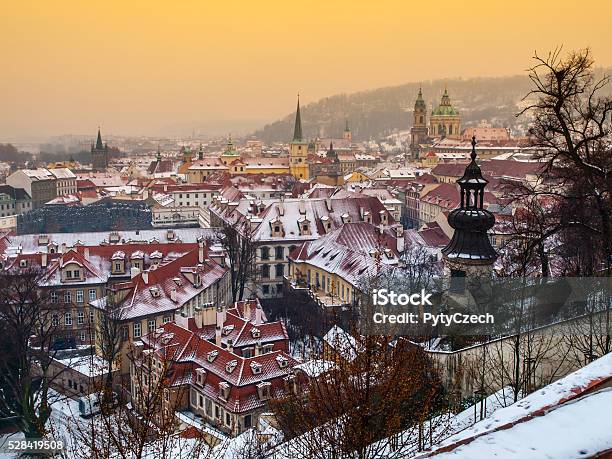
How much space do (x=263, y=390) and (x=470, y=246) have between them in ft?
30.5

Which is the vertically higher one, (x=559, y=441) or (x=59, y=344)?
(x=559, y=441)

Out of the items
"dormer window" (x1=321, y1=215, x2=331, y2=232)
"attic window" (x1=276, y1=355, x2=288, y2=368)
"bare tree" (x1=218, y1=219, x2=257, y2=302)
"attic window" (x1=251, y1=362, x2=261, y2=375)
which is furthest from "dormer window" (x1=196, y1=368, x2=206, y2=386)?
"dormer window" (x1=321, y1=215, x2=331, y2=232)

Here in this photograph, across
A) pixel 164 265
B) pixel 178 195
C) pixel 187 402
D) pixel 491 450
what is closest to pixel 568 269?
pixel 187 402

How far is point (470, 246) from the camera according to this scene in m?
15.2

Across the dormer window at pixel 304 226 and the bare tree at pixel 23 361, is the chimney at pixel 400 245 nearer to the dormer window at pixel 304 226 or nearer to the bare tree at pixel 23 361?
the dormer window at pixel 304 226

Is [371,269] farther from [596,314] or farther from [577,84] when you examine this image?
[596,314]

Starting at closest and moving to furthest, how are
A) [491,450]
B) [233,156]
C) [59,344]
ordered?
[491,450] < [59,344] < [233,156]

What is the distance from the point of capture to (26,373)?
77.3ft

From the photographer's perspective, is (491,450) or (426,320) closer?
(491,450)

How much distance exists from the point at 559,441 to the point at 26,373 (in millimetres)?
22738

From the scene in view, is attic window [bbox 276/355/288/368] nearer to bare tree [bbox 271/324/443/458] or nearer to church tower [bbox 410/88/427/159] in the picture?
bare tree [bbox 271/324/443/458]

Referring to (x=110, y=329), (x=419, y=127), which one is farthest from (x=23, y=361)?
(x=419, y=127)

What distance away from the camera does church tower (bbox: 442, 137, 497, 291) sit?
48.9 ft

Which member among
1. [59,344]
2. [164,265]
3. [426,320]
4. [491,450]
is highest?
[491,450]
